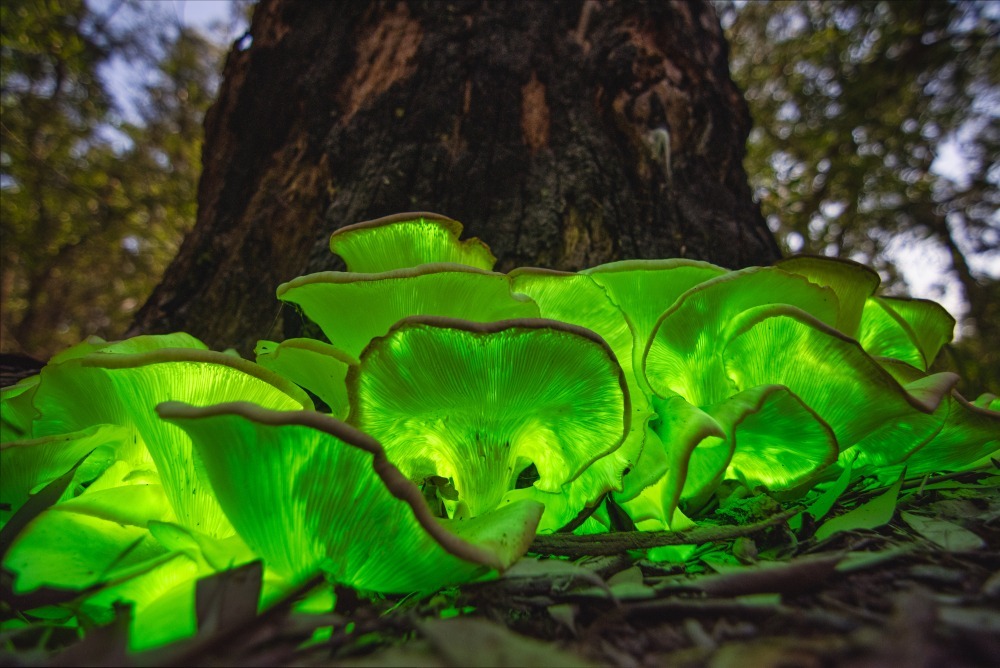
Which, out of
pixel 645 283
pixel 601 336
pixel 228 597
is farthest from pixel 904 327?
pixel 228 597

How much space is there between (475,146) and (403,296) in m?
1.14

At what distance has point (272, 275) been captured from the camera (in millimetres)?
2129

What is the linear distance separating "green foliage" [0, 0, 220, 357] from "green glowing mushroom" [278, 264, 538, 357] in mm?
5591

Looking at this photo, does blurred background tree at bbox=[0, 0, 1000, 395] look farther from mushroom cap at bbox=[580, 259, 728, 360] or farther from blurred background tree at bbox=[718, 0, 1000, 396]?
mushroom cap at bbox=[580, 259, 728, 360]

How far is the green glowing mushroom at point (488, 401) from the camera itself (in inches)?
32.1

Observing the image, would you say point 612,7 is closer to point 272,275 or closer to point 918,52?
point 272,275

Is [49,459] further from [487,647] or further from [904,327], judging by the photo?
[904,327]

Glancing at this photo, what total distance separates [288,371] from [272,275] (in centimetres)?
109

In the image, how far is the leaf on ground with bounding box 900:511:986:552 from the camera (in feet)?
2.60

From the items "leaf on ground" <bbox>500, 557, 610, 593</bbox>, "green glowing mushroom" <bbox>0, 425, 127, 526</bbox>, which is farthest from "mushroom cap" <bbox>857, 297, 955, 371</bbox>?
"green glowing mushroom" <bbox>0, 425, 127, 526</bbox>

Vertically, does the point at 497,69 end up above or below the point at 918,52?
below

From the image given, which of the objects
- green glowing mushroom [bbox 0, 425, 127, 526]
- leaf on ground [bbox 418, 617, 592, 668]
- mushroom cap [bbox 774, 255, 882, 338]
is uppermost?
mushroom cap [bbox 774, 255, 882, 338]

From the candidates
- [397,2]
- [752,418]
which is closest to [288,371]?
[752,418]

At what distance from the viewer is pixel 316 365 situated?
111 centimetres
